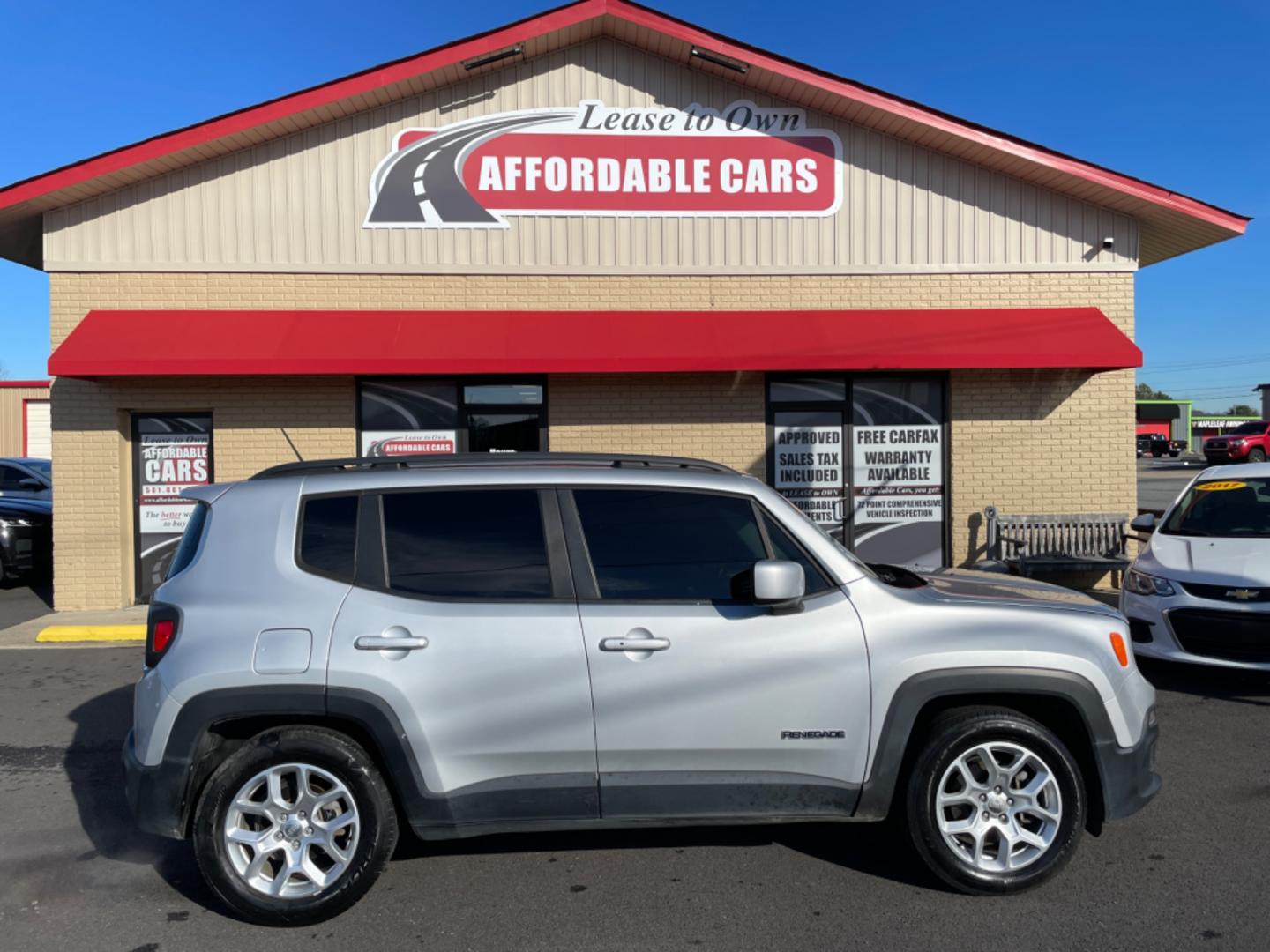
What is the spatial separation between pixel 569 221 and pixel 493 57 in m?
1.98

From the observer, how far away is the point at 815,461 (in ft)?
35.8

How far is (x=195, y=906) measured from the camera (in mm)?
3725

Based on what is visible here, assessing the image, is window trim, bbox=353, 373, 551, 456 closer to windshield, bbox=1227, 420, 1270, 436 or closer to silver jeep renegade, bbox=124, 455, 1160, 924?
silver jeep renegade, bbox=124, 455, 1160, 924

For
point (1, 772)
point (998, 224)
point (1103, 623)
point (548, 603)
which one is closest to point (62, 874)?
point (1, 772)

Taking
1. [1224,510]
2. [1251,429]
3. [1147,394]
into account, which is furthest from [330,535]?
[1147,394]

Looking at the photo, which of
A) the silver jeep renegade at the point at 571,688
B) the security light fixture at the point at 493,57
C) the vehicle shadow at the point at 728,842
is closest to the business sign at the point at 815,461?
the security light fixture at the point at 493,57

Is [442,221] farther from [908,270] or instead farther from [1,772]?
[1,772]

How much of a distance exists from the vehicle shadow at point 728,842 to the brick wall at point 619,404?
21.3ft

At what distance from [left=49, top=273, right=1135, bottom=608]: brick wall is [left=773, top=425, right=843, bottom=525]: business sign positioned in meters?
0.37

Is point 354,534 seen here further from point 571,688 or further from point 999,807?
point 999,807

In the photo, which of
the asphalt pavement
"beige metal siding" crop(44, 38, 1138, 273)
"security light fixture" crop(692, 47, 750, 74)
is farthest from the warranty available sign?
the asphalt pavement

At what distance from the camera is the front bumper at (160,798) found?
3512 millimetres

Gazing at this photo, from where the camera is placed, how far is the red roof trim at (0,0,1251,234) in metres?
9.79

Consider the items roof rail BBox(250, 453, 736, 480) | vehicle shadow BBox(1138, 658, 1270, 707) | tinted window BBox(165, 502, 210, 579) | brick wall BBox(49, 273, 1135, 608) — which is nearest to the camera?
tinted window BBox(165, 502, 210, 579)
